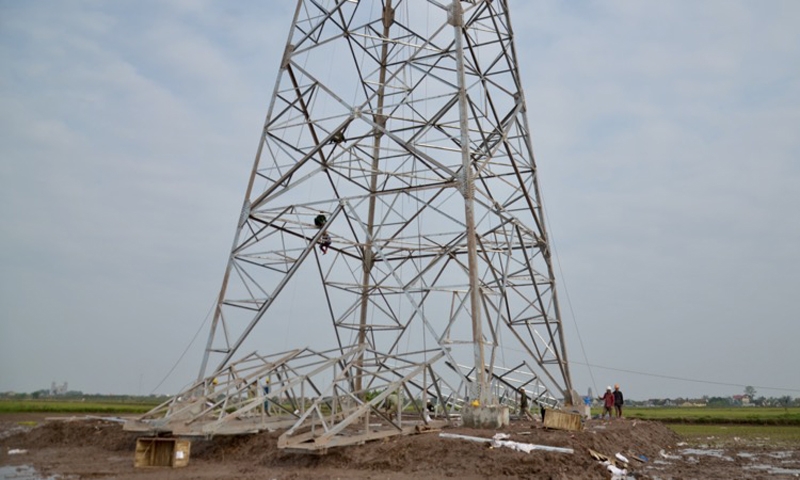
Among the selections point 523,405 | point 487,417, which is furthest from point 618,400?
point 487,417

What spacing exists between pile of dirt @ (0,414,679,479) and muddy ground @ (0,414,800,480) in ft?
0.07

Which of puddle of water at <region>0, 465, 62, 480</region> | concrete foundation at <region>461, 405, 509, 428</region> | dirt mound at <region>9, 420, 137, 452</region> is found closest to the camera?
puddle of water at <region>0, 465, 62, 480</region>

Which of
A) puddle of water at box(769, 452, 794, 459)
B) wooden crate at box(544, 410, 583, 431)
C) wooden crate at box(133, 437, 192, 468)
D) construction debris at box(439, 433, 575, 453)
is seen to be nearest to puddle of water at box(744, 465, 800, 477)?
puddle of water at box(769, 452, 794, 459)

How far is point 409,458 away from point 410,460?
0.08m

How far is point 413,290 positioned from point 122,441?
32.3ft

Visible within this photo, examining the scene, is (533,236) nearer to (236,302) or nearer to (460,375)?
(460,375)

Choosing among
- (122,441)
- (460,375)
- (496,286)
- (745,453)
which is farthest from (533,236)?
(122,441)

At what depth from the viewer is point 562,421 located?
17234 mm

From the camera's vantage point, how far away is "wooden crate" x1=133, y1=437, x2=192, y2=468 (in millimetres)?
15156

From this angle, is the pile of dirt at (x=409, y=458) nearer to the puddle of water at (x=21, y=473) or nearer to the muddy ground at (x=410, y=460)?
the muddy ground at (x=410, y=460)

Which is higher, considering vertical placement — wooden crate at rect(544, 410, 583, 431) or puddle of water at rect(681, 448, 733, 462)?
wooden crate at rect(544, 410, 583, 431)

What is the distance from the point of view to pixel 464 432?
15.8 metres

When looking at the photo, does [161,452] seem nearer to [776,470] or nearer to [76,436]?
[76,436]

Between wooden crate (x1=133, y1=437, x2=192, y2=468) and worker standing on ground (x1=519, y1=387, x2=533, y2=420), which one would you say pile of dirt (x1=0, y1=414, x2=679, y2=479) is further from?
→ worker standing on ground (x1=519, y1=387, x2=533, y2=420)
